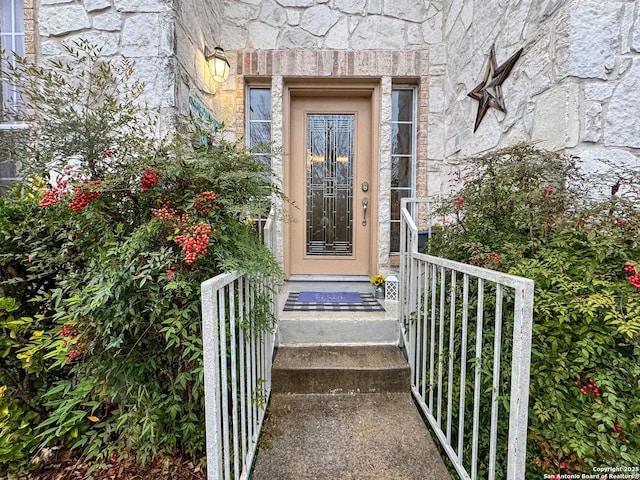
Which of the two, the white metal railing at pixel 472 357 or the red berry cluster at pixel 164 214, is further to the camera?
the red berry cluster at pixel 164 214

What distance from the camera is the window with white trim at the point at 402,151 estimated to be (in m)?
2.99

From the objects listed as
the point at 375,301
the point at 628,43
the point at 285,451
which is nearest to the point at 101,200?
the point at 285,451

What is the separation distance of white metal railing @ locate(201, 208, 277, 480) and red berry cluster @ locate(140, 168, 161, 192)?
0.49 metres

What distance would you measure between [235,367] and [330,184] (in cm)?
224

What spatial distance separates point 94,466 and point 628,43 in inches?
124

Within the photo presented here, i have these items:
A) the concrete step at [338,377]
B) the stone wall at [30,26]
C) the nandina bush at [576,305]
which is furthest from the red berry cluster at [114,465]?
the stone wall at [30,26]

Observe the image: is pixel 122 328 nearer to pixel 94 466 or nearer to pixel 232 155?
pixel 94 466

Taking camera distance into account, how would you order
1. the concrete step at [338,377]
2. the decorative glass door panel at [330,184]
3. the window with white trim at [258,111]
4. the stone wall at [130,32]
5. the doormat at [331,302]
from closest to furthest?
the concrete step at [338,377], the stone wall at [130,32], the doormat at [331,302], the window with white trim at [258,111], the decorative glass door panel at [330,184]

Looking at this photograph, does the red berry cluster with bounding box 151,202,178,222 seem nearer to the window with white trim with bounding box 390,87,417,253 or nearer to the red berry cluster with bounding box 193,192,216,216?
the red berry cluster with bounding box 193,192,216,216

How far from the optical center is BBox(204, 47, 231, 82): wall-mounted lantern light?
2.48 m

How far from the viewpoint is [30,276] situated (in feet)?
4.42

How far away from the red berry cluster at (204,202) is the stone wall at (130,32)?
1.06 m

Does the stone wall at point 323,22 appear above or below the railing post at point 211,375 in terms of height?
above

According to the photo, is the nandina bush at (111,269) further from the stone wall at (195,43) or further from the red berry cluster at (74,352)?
the stone wall at (195,43)
